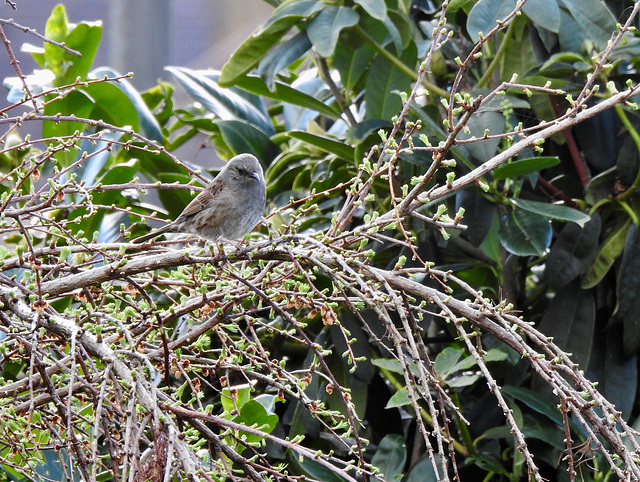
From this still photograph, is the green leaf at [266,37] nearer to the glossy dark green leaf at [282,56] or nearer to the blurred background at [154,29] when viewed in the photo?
the glossy dark green leaf at [282,56]

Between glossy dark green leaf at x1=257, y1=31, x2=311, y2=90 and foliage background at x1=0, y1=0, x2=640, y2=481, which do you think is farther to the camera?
glossy dark green leaf at x1=257, y1=31, x2=311, y2=90

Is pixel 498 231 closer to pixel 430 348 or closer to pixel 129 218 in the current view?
pixel 430 348

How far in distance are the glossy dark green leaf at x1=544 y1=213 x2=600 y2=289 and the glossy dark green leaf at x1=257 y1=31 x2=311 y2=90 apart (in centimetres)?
111

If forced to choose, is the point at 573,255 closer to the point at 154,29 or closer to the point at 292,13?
the point at 292,13

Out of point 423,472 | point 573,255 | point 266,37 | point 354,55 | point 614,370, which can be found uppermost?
point 266,37

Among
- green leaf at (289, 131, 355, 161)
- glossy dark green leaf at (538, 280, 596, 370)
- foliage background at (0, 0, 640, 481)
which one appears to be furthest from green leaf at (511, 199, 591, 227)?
green leaf at (289, 131, 355, 161)

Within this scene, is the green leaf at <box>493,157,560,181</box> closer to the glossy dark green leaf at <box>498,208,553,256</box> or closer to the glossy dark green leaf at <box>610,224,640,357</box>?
the glossy dark green leaf at <box>498,208,553,256</box>

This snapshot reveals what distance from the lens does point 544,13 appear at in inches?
90.3

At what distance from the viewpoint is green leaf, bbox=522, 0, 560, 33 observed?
229 centimetres

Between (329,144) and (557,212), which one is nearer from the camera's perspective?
(557,212)

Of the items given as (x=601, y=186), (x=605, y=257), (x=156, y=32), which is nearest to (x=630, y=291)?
(x=605, y=257)

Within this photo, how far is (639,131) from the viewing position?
2549 millimetres

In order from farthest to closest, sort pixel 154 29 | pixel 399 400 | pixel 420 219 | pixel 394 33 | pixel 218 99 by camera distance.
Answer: pixel 154 29 → pixel 218 99 → pixel 394 33 → pixel 399 400 → pixel 420 219

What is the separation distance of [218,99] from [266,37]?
544 mm
